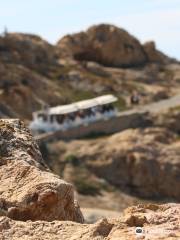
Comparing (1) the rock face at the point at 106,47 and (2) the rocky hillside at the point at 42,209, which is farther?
(1) the rock face at the point at 106,47

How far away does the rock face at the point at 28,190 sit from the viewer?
892cm

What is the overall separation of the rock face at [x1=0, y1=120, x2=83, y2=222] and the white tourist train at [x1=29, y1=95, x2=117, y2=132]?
2014 inches

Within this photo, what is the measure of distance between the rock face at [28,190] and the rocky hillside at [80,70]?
51.8 m

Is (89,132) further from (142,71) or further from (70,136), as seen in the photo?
(142,71)

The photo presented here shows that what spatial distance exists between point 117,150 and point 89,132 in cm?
596

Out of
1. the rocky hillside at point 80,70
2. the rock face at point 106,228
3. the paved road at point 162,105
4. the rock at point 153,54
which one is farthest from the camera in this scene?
the rock at point 153,54

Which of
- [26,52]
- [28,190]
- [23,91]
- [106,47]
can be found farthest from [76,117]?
[28,190]

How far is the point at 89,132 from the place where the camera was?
6319cm

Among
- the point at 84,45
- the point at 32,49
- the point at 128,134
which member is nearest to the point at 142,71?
the point at 84,45

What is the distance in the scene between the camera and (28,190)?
905cm

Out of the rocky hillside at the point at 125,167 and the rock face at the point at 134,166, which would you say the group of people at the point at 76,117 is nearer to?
the rocky hillside at the point at 125,167

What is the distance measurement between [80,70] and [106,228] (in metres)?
79.4

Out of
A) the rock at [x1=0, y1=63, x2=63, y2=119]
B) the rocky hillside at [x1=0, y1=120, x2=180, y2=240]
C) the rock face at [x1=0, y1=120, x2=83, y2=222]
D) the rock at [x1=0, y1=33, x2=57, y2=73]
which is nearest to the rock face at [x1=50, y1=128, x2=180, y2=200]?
the rock at [x1=0, y1=63, x2=63, y2=119]

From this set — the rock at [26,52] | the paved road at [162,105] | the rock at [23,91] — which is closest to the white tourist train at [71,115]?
the rock at [23,91]
